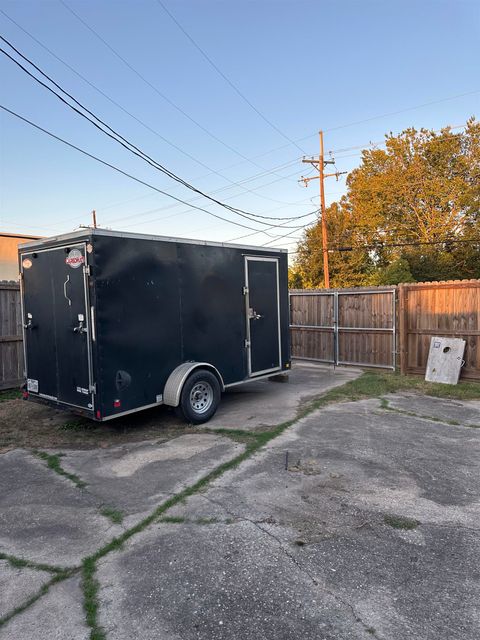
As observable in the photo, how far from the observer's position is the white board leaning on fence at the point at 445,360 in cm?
908

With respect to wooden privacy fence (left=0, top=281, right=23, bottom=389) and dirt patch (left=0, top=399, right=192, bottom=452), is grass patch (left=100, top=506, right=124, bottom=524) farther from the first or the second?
wooden privacy fence (left=0, top=281, right=23, bottom=389)

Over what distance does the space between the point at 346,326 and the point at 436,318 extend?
7.95 feet

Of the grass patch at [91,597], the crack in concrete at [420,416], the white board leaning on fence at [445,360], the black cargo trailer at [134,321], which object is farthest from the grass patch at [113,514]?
the white board leaning on fence at [445,360]

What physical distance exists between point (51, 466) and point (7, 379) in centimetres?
441

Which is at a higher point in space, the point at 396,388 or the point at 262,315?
the point at 262,315

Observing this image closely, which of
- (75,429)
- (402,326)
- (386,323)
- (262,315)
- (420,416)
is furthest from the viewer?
(386,323)

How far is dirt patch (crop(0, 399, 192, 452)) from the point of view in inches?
227

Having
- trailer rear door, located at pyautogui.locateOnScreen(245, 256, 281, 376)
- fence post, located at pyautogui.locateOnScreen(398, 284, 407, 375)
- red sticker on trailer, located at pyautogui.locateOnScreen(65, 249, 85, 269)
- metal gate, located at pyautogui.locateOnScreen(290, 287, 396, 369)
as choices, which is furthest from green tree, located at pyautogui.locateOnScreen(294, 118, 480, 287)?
red sticker on trailer, located at pyautogui.locateOnScreen(65, 249, 85, 269)

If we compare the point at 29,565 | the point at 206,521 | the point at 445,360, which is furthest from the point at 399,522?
the point at 445,360

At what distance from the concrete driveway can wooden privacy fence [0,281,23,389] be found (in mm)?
3693

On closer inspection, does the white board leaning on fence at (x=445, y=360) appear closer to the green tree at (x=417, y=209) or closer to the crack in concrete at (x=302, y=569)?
the crack in concrete at (x=302, y=569)

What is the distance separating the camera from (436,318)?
9.65m

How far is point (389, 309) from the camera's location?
10.6 meters

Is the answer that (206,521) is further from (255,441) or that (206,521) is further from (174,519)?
(255,441)
